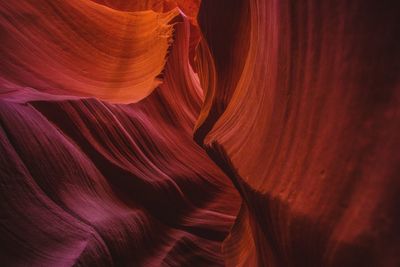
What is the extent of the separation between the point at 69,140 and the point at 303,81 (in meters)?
1.63

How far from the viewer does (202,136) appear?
2820 millimetres

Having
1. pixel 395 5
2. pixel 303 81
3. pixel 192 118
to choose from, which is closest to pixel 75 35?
pixel 192 118

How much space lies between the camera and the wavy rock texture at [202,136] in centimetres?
91

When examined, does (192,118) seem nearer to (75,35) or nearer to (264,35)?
(75,35)

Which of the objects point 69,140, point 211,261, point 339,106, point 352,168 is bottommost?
point 211,261

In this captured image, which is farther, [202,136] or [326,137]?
[202,136]

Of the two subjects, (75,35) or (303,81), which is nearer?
(303,81)

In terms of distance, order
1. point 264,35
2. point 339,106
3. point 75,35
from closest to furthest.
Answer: point 339,106, point 264,35, point 75,35

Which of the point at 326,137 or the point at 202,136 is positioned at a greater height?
the point at 326,137

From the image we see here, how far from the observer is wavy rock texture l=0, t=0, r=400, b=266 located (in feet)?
3.00

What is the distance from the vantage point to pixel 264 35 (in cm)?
161

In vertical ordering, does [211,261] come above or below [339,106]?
below

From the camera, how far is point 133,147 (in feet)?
8.55

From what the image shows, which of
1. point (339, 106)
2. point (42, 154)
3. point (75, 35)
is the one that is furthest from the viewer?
point (75, 35)
